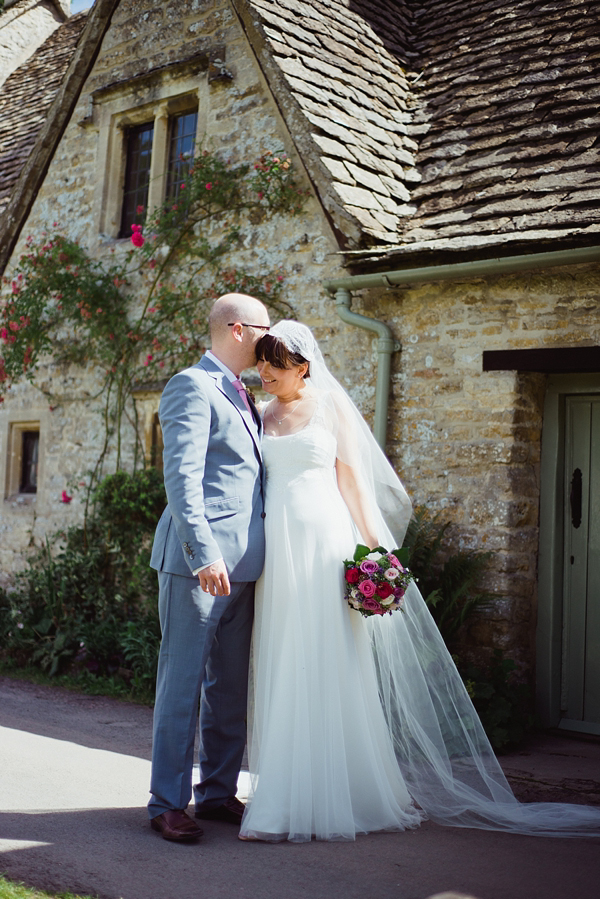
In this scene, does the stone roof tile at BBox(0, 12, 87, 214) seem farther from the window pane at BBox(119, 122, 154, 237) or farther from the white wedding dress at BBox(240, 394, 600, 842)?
the white wedding dress at BBox(240, 394, 600, 842)

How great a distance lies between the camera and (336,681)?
3.64 meters

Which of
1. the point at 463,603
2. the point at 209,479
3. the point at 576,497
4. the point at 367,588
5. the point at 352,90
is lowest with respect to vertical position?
the point at 463,603

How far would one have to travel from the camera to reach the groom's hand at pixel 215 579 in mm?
3391

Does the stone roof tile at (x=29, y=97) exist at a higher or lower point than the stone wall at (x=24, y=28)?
lower

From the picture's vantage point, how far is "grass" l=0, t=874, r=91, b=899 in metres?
2.85

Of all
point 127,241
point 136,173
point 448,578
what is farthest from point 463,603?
point 136,173

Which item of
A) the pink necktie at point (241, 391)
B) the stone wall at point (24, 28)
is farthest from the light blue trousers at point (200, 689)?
the stone wall at point (24, 28)

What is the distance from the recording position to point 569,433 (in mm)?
6188

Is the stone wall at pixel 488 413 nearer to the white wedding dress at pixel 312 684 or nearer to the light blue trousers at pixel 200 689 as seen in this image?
the white wedding dress at pixel 312 684

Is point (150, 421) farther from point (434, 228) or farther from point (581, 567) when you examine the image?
point (581, 567)

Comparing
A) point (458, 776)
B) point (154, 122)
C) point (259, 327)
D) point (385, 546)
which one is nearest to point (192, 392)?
point (259, 327)

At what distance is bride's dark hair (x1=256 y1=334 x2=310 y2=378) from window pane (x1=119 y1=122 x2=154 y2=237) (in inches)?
218

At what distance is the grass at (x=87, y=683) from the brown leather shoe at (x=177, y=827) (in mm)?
3274

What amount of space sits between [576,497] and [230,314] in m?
3.31
